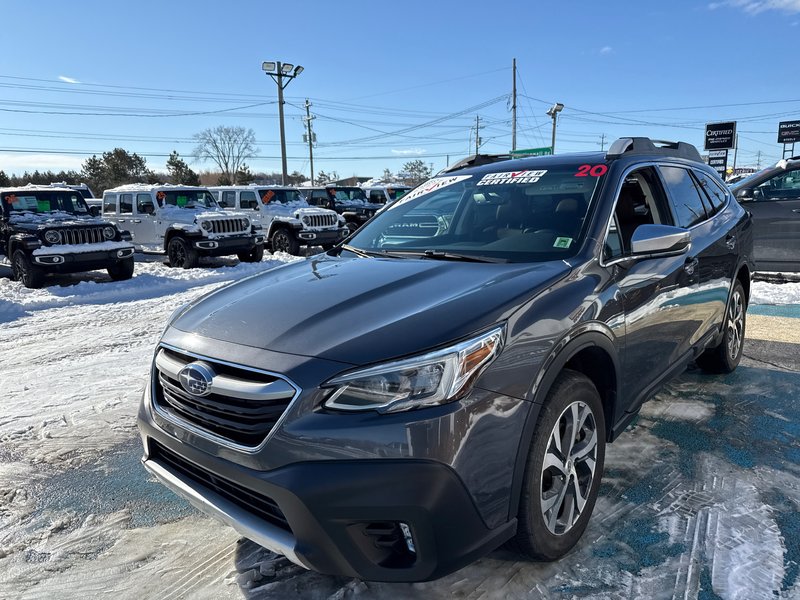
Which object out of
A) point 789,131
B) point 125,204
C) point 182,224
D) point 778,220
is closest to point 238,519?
point 778,220

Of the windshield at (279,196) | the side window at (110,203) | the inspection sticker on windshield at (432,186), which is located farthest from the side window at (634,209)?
the windshield at (279,196)

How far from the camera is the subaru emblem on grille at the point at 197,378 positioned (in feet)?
6.79

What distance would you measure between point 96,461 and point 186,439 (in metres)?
1.72

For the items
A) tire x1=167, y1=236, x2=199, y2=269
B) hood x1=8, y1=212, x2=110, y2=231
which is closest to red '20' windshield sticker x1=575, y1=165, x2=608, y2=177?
hood x1=8, y1=212, x2=110, y2=231

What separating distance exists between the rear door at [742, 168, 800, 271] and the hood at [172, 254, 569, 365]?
752cm

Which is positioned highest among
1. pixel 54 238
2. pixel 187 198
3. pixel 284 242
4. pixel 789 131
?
pixel 789 131

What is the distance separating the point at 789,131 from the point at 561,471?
48.4 metres

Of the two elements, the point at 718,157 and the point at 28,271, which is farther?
the point at 718,157

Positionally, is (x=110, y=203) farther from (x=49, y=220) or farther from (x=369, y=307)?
(x=369, y=307)

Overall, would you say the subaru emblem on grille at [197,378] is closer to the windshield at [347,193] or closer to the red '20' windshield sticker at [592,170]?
the red '20' windshield sticker at [592,170]

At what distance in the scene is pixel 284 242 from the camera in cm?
1675

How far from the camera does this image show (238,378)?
2018 millimetres

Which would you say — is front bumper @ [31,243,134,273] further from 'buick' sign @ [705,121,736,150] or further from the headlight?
'buick' sign @ [705,121,736,150]

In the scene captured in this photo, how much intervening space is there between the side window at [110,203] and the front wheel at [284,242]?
425cm
